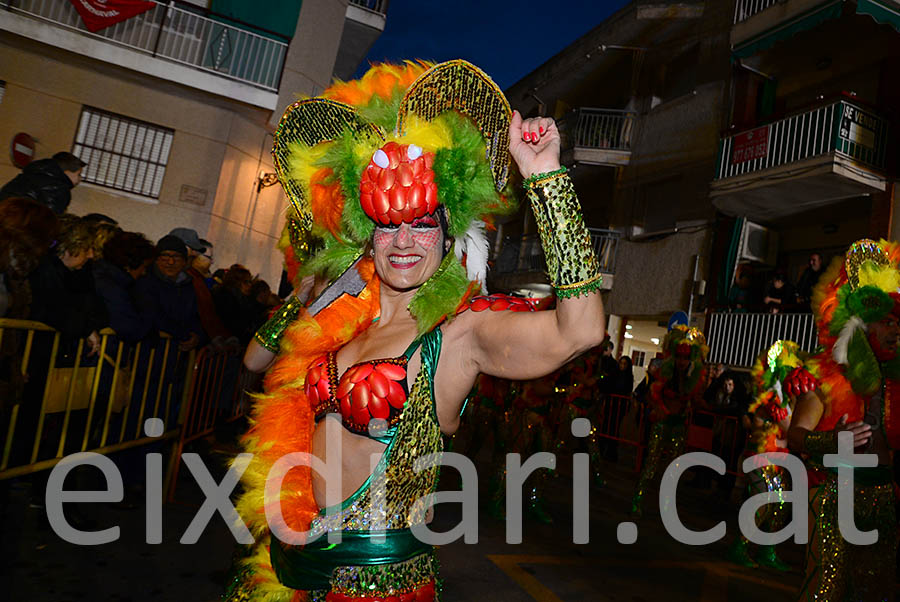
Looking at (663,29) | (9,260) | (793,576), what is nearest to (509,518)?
(793,576)

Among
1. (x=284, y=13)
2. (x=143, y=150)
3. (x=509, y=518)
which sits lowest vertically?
(x=509, y=518)

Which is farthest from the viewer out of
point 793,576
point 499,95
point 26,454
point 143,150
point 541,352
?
point 143,150

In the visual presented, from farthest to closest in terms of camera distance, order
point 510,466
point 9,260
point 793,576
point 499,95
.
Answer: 1. point 510,466
2. point 793,576
3. point 9,260
4. point 499,95

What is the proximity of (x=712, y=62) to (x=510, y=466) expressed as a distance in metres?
12.3

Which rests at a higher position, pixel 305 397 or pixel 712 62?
pixel 712 62

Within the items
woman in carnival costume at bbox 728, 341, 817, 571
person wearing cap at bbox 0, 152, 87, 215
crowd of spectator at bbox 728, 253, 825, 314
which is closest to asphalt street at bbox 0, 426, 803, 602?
woman in carnival costume at bbox 728, 341, 817, 571

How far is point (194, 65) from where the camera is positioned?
13047 millimetres

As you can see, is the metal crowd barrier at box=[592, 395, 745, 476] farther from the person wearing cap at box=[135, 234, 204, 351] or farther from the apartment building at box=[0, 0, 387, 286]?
the apartment building at box=[0, 0, 387, 286]

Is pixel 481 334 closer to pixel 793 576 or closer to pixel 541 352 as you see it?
pixel 541 352

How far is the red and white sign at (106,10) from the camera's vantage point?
12531mm

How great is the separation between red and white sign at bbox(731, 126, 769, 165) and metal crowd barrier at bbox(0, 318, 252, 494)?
11.3m

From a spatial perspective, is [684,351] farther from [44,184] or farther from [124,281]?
[44,184]

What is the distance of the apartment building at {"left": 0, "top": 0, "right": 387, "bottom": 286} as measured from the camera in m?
12.4

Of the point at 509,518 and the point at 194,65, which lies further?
the point at 194,65
